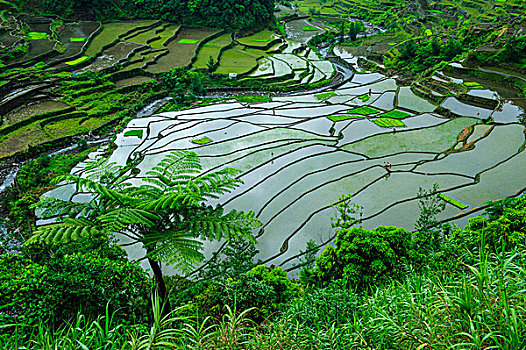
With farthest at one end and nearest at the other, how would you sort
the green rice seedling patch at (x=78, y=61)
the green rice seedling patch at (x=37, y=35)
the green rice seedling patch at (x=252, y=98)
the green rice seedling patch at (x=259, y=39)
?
the green rice seedling patch at (x=259, y=39), the green rice seedling patch at (x=37, y=35), the green rice seedling patch at (x=78, y=61), the green rice seedling patch at (x=252, y=98)

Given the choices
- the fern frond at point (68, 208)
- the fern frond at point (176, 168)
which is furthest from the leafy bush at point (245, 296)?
the fern frond at point (68, 208)

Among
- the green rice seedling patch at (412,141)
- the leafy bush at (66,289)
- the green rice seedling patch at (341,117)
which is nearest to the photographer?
the leafy bush at (66,289)

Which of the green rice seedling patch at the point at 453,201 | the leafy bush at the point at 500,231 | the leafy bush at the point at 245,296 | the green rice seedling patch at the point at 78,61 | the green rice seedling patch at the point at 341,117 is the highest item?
the green rice seedling patch at the point at 78,61

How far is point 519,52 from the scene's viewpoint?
744 inches

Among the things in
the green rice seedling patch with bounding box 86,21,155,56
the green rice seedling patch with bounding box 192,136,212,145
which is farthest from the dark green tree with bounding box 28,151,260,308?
the green rice seedling patch with bounding box 86,21,155,56

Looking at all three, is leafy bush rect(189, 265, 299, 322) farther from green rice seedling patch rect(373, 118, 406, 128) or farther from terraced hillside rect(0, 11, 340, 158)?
terraced hillside rect(0, 11, 340, 158)

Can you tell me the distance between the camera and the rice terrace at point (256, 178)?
3.09 metres

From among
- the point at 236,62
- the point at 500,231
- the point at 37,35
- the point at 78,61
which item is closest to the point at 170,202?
the point at 500,231

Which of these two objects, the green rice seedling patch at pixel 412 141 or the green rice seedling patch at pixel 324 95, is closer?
the green rice seedling patch at pixel 412 141

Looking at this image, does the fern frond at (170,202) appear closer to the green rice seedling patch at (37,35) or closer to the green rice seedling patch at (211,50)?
the green rice seedling patch at (211,50)

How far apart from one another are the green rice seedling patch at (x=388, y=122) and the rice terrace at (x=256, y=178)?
0.08 meters

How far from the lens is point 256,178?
1088 cm

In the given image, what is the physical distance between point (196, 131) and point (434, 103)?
11.5 m

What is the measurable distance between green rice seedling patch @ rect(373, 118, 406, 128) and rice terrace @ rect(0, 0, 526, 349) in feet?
0.27
